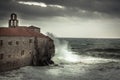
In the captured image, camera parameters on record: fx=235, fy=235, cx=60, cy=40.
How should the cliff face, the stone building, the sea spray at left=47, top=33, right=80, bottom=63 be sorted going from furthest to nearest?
the sea spray at left=47, top=33, right=80, bottom=63 → the cliff face → the stone building

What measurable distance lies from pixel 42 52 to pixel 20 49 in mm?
9968

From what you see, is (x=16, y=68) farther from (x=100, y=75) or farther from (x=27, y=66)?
(x=100, y=75)

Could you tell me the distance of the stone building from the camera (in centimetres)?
4244

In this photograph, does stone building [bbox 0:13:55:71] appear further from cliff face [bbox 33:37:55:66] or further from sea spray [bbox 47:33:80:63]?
sea spray [bbox 47:33:80:63]

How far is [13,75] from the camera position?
3919 cm

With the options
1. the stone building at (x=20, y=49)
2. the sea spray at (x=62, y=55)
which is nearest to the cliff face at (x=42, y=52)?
the stone building at (x=20, y=49)

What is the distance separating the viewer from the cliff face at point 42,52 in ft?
173

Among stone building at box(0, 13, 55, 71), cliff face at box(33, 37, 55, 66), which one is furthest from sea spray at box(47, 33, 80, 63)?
stone building at box(0, 13, 55, 71)

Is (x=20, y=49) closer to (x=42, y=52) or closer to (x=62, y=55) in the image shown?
(x=42, y=52)

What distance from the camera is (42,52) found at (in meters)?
56.2

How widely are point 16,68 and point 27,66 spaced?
3885mm

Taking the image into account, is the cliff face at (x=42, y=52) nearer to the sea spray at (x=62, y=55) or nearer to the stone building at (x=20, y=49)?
the stone building at (x=20, y=49)

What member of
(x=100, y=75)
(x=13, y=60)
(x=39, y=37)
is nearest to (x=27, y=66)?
(x=13, y=60)

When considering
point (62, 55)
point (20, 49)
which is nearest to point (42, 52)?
point (20, 49)
